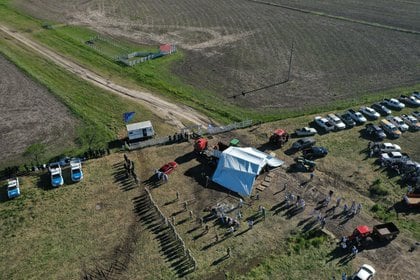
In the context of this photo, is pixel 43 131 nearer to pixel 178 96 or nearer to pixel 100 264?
pixel 178 96

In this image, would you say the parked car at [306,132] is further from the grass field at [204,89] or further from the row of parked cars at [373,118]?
the grass field at [204,89]

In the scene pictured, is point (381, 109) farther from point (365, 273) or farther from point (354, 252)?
point (365, 273)

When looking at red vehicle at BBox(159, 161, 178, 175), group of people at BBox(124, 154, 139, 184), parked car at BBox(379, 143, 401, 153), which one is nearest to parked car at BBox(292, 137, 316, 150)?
parked car at BBox(379, 143, 401, 153)

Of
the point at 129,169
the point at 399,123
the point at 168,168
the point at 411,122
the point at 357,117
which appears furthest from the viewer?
the point at 357,117

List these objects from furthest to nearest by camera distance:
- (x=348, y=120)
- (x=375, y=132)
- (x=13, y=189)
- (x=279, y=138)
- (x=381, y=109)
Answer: (x=381, y=109), (x=348, y=120), (x=375, y=132), (x=279, y=138), (x=13, y=189)

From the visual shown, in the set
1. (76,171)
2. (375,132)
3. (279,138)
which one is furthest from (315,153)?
(76,171)

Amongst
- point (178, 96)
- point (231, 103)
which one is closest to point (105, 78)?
point (178, 96)

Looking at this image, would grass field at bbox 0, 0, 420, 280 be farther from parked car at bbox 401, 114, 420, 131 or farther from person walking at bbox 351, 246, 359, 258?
parked car at bbox 401, 114, 420, 131
